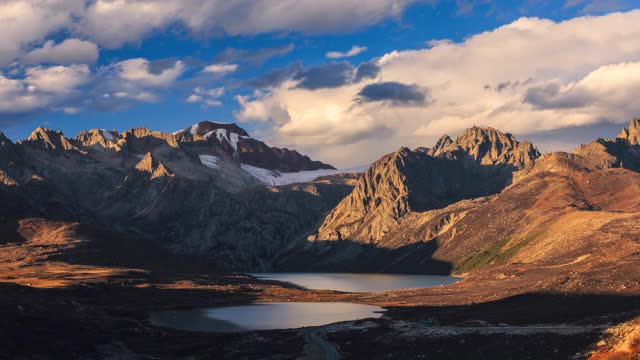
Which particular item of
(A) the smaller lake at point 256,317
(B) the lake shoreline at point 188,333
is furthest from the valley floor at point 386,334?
(A) the smaller lake at point 256,317

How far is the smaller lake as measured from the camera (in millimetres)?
155250

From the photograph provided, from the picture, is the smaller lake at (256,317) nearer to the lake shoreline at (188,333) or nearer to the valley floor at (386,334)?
the valley floor at (386,334)

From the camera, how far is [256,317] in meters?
174

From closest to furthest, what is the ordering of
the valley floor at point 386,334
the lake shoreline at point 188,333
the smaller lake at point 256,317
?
the valley floor at point 386,334 → the lake shoreline at point 188,333 → the smaller lake at point 256,317

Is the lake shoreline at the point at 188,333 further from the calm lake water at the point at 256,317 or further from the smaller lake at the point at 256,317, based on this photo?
the calm lake water at the point at 256,317

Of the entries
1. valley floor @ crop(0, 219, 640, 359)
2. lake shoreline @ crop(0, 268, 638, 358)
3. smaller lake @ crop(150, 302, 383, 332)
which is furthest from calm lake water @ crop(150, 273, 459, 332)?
lake shoreline @ crop(0, 268, 638, 358)

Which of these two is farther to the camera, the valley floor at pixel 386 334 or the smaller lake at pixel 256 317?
the smaller lake at pixel 256 317

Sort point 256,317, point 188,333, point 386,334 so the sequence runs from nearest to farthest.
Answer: point 386,334
point 188,333
point 256,317

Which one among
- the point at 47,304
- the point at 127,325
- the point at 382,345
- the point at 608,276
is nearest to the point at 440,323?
the point at 382,345

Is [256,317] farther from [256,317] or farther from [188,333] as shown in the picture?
[188,333]

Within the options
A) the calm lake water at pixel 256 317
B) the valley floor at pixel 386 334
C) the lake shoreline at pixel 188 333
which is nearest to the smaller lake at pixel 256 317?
the calm lake water at pixel 256 317

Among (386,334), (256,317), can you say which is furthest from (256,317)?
(386,334)

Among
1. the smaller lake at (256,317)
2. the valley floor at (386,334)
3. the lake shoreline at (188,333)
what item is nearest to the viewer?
the valley floor at (386,334)

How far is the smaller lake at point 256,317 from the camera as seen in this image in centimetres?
15525
